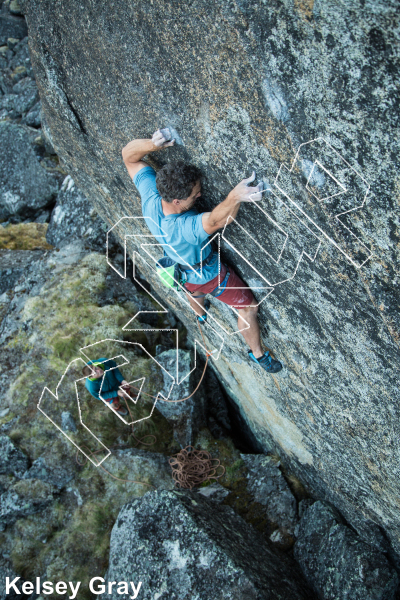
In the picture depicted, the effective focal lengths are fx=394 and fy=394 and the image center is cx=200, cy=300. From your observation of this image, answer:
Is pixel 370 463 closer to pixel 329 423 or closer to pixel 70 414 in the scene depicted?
pixel 329 423

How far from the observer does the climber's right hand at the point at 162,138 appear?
402 centimetres

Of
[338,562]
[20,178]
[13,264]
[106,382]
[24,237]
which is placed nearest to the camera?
[338,562]

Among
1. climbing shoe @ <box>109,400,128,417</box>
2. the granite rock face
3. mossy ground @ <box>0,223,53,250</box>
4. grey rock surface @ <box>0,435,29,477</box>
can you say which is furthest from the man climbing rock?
mossy ground @ <box>0,223,53,250</box>

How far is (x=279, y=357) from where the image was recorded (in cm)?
505

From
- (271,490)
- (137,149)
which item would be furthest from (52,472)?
(137,149)

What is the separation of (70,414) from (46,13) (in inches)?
260

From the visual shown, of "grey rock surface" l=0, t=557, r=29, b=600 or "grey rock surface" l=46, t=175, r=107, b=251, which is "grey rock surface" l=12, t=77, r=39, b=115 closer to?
"grey rock surface" l=46, t=175, r=107, b=251

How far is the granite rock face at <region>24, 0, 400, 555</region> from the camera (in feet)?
8.10

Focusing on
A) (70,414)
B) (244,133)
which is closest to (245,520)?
(70,414)

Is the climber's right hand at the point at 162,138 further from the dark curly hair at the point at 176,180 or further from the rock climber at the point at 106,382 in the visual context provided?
the rock climber at the point at 106,382

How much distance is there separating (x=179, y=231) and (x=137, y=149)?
1.19m

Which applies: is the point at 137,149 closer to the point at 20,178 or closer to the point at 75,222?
the point at 75,222

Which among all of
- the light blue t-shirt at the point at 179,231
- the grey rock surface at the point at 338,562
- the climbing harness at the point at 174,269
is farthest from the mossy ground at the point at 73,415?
the light blue t-shirt at the point at 179,231

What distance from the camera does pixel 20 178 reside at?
15.0 meters
